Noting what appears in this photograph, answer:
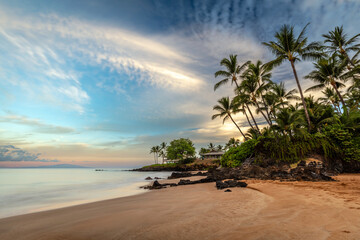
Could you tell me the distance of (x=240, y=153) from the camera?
609 inches

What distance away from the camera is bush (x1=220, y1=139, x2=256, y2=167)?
48.9 ft

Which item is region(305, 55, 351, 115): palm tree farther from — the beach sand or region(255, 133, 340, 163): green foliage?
the beach sand

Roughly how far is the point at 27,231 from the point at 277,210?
5611 mm

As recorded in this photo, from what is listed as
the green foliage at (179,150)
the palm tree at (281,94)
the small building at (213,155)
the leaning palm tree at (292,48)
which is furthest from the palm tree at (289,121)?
the green foliage at (179,150)

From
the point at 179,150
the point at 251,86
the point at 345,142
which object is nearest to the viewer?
the point at 345,142

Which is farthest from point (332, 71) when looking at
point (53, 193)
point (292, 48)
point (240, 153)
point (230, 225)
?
point (53, 193)

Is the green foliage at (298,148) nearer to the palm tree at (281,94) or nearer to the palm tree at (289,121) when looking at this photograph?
the palm tree at (289,121)

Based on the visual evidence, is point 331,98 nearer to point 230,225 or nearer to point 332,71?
point 332,71

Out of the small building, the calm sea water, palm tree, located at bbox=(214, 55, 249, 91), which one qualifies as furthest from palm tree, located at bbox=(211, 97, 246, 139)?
the small building

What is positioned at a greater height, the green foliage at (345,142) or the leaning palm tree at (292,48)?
the leaning palm tree at (292,48)

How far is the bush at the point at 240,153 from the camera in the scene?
14.9 meters

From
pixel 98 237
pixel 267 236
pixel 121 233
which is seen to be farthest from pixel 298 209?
pixel 98 237

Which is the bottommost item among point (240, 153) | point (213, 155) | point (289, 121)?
point (213, 155)

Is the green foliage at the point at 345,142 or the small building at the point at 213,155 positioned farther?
the small building at the point at 213,155
